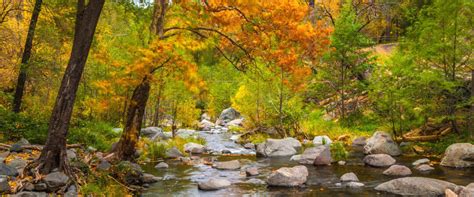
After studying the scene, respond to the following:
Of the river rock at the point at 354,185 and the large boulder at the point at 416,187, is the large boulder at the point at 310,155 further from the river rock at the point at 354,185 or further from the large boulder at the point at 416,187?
the large boulder at the point at 416,187

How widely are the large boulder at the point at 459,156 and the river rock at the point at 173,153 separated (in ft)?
36.0

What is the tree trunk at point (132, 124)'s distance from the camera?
14094 millimetres

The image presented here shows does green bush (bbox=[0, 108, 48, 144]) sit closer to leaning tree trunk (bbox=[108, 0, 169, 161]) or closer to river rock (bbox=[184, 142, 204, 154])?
leaning tree trunk (bbox=[108, 0, 169, 161])

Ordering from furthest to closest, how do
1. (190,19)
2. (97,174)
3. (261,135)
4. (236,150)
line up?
1. (261,135)
2. (236,150)
3. (190,19)
4. (97,174)

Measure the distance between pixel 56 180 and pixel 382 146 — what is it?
14227mm

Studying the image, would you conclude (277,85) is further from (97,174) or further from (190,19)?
(97,174)

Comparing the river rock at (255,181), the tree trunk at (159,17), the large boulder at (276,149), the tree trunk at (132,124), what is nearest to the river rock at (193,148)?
the large boulder at (276,149)

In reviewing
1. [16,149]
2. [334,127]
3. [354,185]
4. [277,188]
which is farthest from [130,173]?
[334,127]

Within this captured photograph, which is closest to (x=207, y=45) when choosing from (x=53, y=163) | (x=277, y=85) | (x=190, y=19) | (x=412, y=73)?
(x=190, y=19)

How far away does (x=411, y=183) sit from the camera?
1128 centimetres

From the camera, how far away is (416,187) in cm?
1109

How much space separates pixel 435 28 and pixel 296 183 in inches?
434

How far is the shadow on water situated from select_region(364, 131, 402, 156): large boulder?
921 millimetres

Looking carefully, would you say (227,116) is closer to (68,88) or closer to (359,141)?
(359,141)
